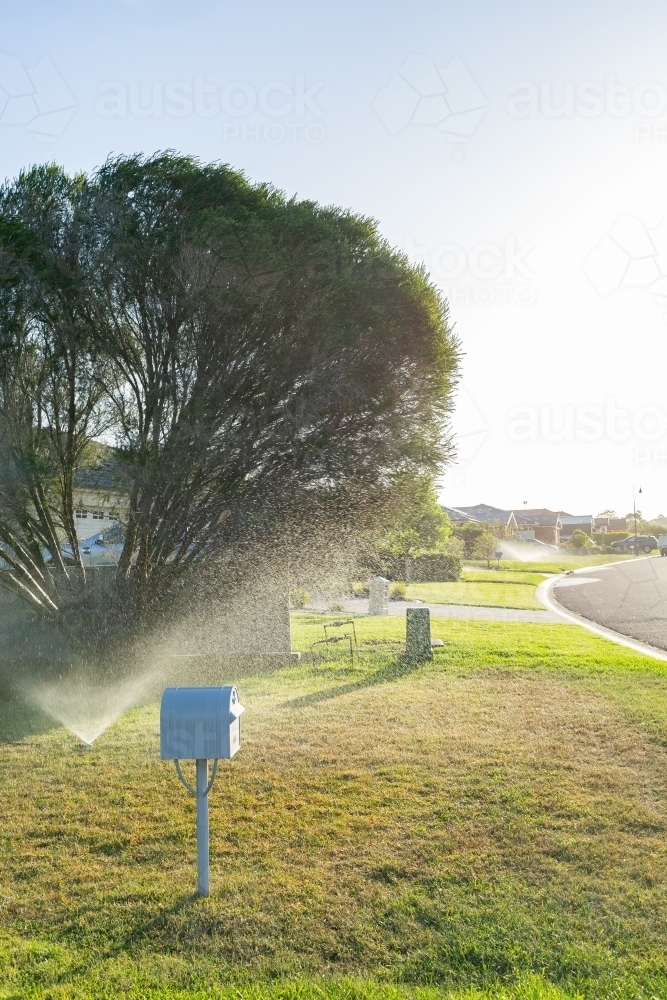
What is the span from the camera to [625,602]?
816 inches

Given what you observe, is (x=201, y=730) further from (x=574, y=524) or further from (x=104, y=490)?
(x=574, y=524)

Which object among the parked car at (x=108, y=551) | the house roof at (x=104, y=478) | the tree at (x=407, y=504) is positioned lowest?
the parked car at (x=108, y=551)

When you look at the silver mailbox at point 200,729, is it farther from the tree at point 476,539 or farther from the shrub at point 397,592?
the tree at point 476,539

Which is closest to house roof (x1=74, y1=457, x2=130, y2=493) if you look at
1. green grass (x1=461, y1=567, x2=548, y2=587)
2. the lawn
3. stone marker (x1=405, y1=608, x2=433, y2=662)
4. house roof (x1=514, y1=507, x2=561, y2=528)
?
the lawn

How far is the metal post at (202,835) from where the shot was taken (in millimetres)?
4082

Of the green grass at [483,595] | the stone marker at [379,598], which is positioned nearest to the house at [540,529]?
the green grass at [483,595]

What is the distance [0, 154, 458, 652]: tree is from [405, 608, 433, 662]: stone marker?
2205 mm

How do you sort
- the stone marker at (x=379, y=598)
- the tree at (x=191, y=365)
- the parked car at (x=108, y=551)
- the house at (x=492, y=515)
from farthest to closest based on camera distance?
1. the house at (x=492, y=515)
2. the stone marker at (x=379, y=598)
3. the parked car at (x=108, y=551)
4. the tree at (x=191, y=365)

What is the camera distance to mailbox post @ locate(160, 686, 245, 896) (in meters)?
4.00

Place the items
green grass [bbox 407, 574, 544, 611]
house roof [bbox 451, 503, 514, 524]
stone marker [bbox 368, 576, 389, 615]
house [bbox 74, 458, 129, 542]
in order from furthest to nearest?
house roof [bbox 451, 503, 514, 524] → green grass [bbox 407, 574, 544, 611] → stone marker [bbox 368, 576, 389, 615] → house [bbox 74, 458, 129, 542]

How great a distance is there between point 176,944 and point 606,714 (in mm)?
5842

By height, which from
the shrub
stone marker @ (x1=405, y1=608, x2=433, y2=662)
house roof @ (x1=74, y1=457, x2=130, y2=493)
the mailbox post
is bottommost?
the shrub

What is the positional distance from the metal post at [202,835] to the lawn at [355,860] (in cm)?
10

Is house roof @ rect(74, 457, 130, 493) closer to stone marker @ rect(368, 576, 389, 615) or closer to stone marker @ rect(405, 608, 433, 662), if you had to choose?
stone marker @ rect(405, 608, 433, 662)
